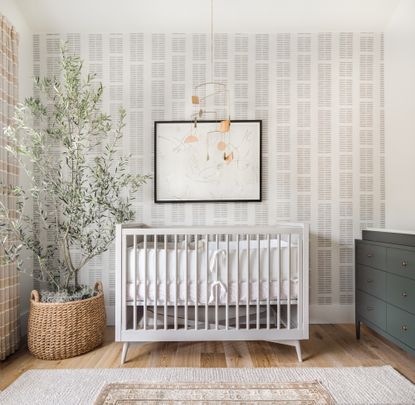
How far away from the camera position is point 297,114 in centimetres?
292

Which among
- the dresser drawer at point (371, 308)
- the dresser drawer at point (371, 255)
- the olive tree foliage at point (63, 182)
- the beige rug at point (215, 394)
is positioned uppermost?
the olive tree foliage at point (63, 182)

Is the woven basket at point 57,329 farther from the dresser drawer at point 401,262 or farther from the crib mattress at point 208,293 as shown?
→ the dresser drawer at point 401,262

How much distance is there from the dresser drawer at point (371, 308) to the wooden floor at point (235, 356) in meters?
0.18

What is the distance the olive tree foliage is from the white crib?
47 centimetres

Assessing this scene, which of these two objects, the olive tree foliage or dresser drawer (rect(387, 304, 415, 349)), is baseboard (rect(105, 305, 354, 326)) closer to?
dresser drawer (rect(387, 304, 415, 349))

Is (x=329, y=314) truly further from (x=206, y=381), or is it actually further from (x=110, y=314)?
(x=110, y=314)

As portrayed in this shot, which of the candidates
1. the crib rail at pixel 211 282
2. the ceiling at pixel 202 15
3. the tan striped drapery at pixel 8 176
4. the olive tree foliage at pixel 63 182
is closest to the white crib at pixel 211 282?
the crib rail at pixel 211 282

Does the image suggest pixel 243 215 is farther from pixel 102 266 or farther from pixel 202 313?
Result: pixel 102 266

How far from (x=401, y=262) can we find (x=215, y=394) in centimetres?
134

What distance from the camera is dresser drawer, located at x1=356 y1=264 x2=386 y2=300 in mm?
2320

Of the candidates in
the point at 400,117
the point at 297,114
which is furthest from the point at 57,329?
the point at 400,117

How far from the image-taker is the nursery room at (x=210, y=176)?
2170mm

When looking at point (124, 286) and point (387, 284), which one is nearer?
point (124, 286)

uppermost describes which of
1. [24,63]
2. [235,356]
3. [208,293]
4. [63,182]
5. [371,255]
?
[24,63]
